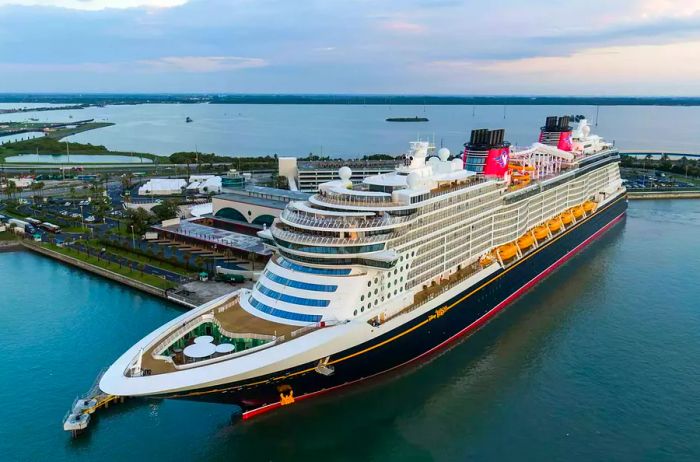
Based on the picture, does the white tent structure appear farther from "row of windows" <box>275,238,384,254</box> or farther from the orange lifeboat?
"row of windows" <box>275,238,384,254</box>

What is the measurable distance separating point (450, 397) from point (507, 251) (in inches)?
489

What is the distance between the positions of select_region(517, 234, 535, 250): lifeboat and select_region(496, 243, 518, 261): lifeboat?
2.87 feet

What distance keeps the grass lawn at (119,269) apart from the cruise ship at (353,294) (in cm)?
1278

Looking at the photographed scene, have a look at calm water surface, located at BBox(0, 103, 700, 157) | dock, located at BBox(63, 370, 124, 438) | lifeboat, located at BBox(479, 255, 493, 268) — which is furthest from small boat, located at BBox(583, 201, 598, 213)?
calm water surface, located at BBox(0, 103, 700, 157)

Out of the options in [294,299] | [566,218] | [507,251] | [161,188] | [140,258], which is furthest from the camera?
[161,188]

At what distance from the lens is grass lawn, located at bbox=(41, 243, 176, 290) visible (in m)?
34.2

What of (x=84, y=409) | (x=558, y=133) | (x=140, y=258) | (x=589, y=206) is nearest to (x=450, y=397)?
(x=84, y=409)

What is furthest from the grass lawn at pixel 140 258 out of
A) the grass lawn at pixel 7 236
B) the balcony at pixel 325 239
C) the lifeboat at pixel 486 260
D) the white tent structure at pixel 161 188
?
the white tent structure at pixel 161 188

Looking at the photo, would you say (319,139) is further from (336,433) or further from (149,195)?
(336,433)

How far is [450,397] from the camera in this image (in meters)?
22.2

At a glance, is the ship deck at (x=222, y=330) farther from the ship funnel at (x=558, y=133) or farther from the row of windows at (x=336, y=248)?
the ship funnel at (x=558, y=133)

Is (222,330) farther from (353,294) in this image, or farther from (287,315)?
(353,294)

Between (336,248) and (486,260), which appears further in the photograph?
(486,260)

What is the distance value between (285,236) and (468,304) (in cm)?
1053
